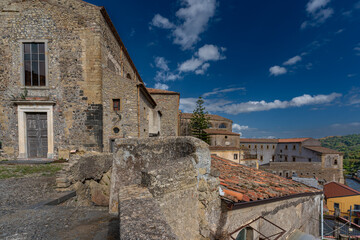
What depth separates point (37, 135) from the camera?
9859mm

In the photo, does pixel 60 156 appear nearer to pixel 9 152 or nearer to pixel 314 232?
pixel 9 152

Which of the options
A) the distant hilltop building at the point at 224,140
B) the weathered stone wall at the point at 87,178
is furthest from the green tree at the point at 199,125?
the weathered stone wall at the point at 87,178

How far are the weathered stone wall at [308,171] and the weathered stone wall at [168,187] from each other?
30.8m

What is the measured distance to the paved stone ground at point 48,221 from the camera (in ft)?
8.48

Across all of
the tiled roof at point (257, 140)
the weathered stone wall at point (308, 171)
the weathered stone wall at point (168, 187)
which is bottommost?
the weathered stone wall at point (308, 171)

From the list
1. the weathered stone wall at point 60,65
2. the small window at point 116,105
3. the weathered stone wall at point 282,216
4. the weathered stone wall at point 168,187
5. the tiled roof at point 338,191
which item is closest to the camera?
the weathered stone wall at point 168,187

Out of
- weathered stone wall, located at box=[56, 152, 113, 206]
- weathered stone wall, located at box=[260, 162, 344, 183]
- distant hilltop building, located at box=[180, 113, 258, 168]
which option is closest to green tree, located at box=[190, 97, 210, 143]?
distant hilltop building, located at box=[180, 113, 258, 168]

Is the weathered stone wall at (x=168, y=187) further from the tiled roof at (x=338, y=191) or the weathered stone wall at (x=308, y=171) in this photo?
the weathered stone wall at (x=308, y=171)

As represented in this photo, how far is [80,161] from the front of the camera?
625 cm

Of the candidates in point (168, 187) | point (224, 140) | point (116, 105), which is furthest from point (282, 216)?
point (224, 140)

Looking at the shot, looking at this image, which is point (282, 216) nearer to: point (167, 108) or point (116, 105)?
point (116, 105)

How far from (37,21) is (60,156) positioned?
825 centimetres

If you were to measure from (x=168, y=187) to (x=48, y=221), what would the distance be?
2.40 m

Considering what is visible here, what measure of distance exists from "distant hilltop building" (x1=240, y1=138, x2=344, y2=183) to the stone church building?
2353 cm
